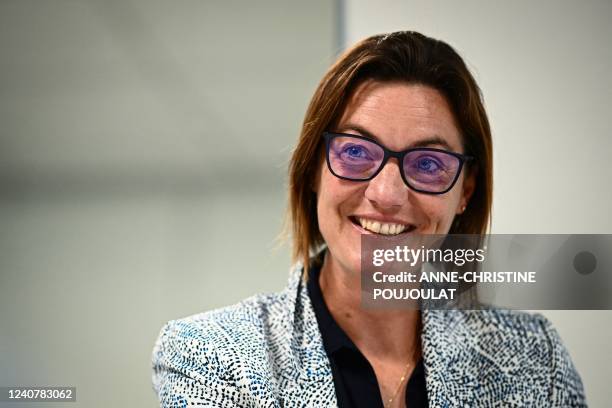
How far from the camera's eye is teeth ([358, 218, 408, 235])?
0.92m

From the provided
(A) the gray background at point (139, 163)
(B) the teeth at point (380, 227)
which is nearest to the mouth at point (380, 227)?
(B) the teeth at point (380, 227)

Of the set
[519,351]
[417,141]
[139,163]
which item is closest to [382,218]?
[417,141]

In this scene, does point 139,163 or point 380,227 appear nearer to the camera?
point 380,227

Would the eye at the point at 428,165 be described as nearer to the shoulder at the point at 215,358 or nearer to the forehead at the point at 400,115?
the forehead at the point at 400,115

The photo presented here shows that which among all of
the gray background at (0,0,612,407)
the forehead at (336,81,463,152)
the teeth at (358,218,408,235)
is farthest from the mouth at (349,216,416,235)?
the gray background at (0,0,612,407)

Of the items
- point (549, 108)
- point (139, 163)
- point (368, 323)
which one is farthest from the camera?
point (139, 163)

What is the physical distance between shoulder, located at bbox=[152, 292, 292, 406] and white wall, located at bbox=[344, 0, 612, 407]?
0.56m

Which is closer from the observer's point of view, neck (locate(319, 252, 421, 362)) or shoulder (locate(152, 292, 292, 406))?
shoulder (locate(152, 292, 292, 406))

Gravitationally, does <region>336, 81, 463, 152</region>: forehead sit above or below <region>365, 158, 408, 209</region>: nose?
above

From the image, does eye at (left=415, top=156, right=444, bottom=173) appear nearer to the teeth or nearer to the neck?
the teeth

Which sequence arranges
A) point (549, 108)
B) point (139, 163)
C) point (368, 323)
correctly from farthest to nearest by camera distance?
point (139, 163) → point (549, 108) → point (368, 323)

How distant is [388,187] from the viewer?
886 millimetres

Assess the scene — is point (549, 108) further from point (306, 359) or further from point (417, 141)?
point (306, 359)

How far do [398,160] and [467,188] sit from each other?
0.70 ft
